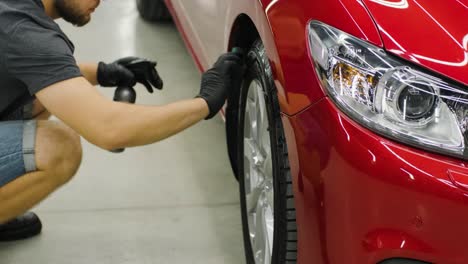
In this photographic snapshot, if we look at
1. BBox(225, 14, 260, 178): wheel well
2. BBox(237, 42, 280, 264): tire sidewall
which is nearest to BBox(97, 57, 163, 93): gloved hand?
BBox(225, 14, 260, 178): wheel well

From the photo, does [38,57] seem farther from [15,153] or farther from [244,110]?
[244,110]

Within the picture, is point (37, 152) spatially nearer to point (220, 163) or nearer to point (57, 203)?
point (57, 203)

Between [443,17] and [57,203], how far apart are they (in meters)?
1.70

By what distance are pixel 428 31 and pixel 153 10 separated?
3.38 meters

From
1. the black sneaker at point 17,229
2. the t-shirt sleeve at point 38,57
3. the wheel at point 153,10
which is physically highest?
the t-shirt sleeve at point 38,57

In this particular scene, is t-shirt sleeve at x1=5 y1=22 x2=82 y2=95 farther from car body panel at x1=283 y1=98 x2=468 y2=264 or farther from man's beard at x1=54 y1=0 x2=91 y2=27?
car body panel at x1=283 y1=98 x2=468 y2=264

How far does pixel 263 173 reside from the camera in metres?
2.02

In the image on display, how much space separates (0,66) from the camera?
194cm

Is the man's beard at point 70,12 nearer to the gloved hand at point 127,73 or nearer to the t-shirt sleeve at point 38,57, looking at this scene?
the t-shirt sleeve at point 38,57

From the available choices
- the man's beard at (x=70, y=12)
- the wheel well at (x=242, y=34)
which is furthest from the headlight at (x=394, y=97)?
the man's beard at (x=70, y=12)

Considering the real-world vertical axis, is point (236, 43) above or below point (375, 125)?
below

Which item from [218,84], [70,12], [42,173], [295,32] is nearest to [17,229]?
[42,173]

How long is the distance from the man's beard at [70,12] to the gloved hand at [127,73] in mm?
318

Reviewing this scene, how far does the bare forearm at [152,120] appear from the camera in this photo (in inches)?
74.1
